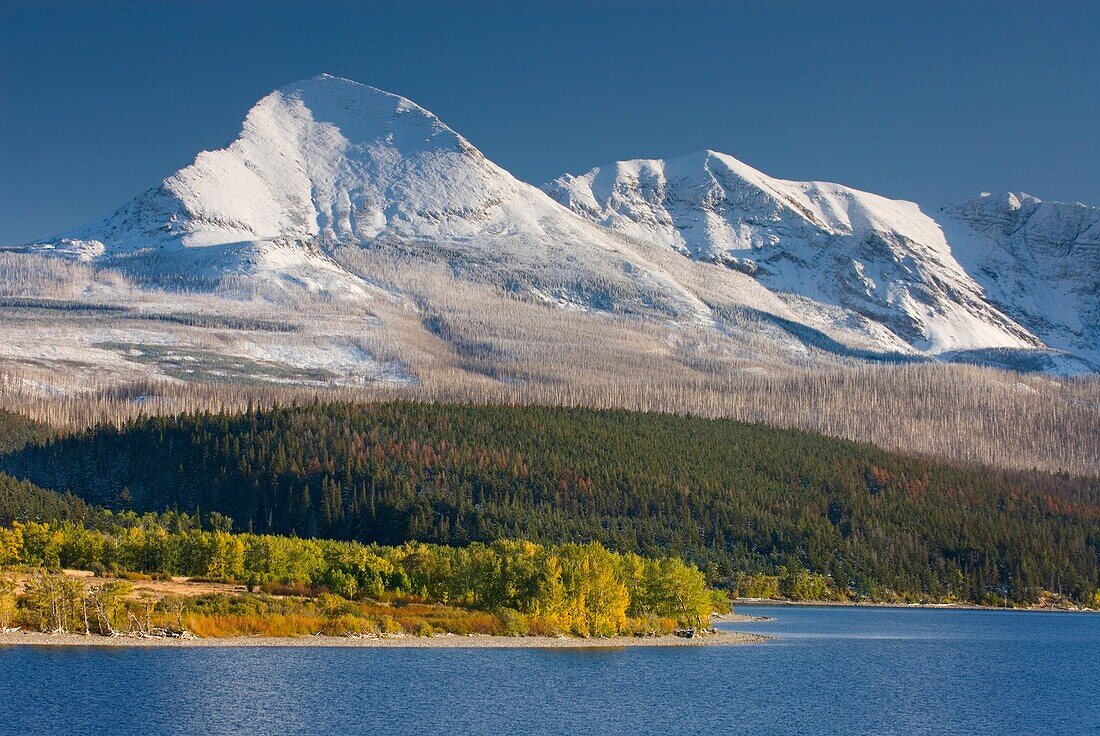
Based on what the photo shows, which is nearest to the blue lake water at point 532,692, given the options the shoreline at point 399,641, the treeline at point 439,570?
the shoreline at point 399,641

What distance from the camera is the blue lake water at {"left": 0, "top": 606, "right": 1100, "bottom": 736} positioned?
87.6 m

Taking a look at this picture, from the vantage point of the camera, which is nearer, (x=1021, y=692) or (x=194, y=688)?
(x=194, y=688)

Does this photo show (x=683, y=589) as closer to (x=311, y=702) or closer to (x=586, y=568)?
(x=586, y=568)

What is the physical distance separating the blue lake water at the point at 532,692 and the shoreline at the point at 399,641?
3256mm

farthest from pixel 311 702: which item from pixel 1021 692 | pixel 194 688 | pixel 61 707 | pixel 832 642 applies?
pixel 832 642

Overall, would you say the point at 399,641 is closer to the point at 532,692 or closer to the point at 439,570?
the point at 439,570

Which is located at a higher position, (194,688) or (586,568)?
(586,568)

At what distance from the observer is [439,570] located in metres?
154

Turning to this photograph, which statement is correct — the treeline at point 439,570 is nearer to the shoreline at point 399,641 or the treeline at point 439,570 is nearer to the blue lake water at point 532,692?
the shoreline at point 399,641

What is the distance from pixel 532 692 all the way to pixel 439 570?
5243 cm

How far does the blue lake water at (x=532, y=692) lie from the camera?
87625mm

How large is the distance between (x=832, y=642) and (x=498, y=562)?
1571 inches

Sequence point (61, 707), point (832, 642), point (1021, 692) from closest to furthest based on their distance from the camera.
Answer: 1. point (61, 707)
2. point (1021, 692)
3. point (832, 642)

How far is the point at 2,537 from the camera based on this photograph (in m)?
145
